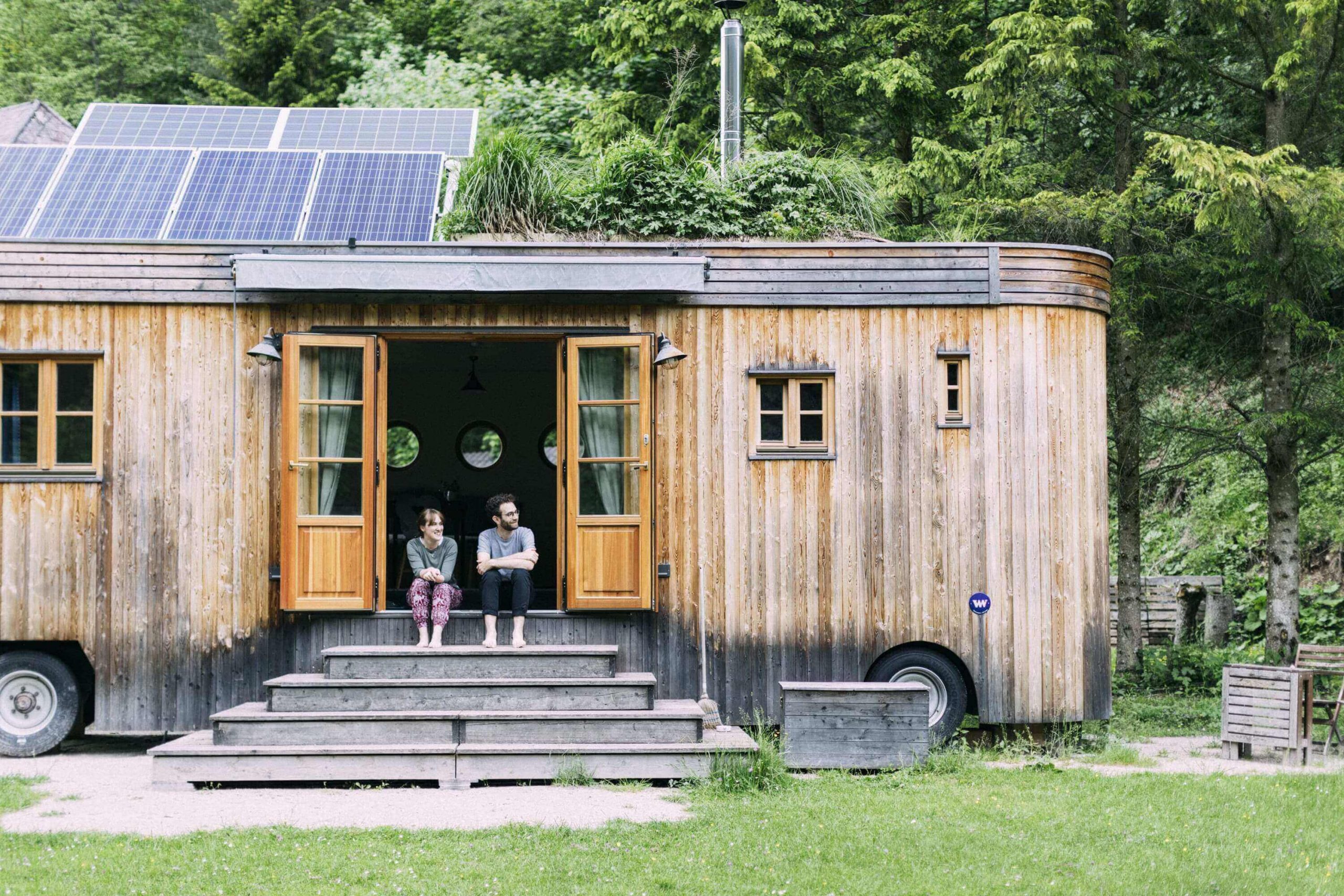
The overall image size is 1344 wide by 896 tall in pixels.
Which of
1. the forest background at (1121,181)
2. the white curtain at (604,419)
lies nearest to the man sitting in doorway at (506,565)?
the white curtain at (604,419)

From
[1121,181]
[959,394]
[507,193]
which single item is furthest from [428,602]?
[1121,181]

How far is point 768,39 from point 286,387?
10881 millimetres

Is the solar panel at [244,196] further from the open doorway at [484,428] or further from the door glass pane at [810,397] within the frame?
the door glass pane at [810,397]

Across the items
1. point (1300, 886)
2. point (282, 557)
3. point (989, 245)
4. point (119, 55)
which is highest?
point (119, 55)

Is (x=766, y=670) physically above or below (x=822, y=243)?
below

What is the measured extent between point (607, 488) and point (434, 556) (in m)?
1.39

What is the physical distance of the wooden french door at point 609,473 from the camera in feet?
33.5

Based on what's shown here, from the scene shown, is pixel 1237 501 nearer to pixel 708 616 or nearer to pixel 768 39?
pixel 768 39

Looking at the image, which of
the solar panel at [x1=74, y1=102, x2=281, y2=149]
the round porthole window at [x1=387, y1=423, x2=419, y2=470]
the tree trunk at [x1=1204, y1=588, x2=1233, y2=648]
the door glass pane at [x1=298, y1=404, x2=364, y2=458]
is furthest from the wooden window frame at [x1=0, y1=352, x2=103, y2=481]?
the round porthole window at [x1=387, y1=423, x2=419, y2=470]

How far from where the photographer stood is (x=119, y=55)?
3659cm

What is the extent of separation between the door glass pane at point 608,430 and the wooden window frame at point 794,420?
911mm

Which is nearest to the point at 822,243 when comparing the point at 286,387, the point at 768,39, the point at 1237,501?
the point at 286,387

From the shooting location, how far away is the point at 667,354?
33.3ft

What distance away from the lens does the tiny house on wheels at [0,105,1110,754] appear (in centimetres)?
1020
